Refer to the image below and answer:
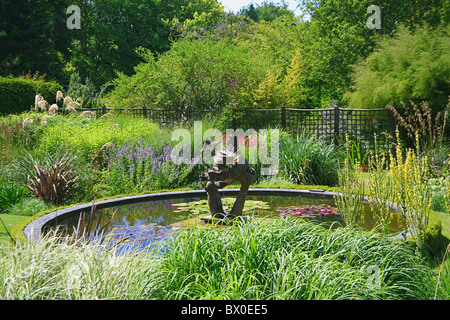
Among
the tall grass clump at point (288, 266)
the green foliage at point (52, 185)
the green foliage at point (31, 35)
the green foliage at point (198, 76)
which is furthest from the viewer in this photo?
the green foliage at point (31, 35)

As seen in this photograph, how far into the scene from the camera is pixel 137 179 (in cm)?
807

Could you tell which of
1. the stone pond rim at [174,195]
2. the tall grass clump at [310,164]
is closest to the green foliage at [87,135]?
the stone pond rim at [174,195]

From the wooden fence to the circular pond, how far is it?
190 inches

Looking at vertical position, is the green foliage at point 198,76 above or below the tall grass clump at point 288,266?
above

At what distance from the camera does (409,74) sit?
11.9 m

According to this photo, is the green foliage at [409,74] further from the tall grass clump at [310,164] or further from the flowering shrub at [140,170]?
the flowering shrub at [140,170]

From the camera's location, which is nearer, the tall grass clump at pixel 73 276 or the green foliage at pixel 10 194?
the tall grass clump at pixel 73 276

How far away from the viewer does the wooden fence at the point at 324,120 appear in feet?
39.8

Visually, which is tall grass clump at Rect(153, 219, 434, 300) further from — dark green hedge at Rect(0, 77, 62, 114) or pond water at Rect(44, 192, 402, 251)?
dark green hedge at Rect(0, 77, 62, 114)

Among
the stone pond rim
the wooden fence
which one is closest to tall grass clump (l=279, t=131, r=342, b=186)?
the stone pond rim

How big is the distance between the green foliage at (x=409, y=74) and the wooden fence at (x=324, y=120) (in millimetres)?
480
